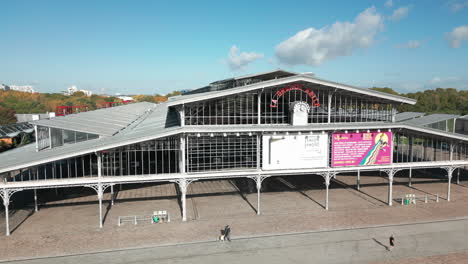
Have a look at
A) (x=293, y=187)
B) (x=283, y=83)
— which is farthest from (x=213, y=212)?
(x=283, y=83)

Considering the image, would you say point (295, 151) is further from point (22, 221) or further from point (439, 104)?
point (439, 104)

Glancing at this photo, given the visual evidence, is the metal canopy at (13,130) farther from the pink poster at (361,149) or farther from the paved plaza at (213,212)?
the pink poster at (361,149)

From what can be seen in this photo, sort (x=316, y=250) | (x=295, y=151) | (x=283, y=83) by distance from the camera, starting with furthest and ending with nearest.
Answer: (x=295, y=151) → (x=283, y=83) → (x=316, y=250)

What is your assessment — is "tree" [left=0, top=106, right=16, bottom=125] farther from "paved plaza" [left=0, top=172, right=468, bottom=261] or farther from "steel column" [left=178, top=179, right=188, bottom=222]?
"steel column" [left=178, top=179, right=188, bottom=222]

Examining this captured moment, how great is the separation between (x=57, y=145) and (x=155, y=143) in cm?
1567

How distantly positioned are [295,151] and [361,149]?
723 centimetres

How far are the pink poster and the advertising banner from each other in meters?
1.30

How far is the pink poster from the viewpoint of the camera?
1280 inches

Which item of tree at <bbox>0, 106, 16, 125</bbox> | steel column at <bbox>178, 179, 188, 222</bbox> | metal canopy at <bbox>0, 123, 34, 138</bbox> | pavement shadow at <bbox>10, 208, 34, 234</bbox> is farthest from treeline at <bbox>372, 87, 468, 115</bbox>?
tree at <bbox>0, 106, 16, 125</bbox>

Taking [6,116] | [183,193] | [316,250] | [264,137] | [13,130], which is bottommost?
[316,250]

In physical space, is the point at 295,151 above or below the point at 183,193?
above

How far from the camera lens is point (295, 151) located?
1246 inches

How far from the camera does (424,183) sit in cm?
4309

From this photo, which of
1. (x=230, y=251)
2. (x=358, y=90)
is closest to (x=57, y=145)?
(x=230, y=251)
